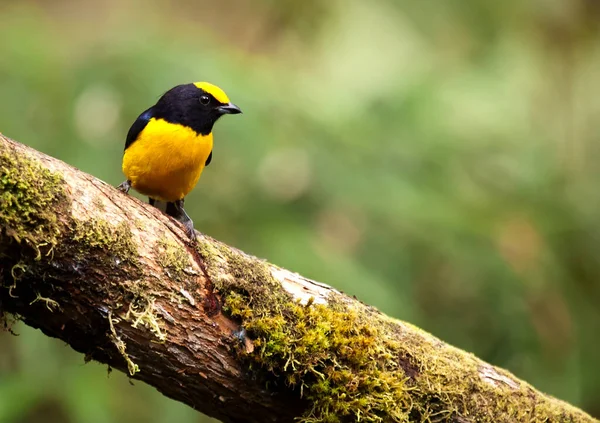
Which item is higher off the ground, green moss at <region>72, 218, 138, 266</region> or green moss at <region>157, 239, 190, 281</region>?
green moss at <region>157, 239, 190, 281</region>

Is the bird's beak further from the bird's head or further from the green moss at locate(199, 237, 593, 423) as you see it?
the green moss at locate(199, 237, 593, 423)

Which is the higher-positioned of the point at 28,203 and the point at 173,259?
the point at 173,259

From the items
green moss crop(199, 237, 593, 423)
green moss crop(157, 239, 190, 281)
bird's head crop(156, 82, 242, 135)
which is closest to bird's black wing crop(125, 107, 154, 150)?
bird's head crop(156, 82, 242, 135)

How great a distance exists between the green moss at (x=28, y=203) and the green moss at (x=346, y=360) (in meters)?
0.63

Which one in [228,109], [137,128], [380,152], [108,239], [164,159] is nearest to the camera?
[108,239]

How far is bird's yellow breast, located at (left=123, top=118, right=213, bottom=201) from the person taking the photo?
3.87 meters

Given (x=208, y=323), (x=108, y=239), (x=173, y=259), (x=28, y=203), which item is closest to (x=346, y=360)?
(x=208, y=323)

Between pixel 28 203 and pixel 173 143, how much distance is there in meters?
1.78

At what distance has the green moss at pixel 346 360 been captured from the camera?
2.66 metres

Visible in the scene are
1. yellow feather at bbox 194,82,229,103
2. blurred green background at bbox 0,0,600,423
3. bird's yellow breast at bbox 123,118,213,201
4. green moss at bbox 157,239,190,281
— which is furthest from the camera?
blurred green background at bbox 0,0,600,423

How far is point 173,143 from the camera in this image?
155 inches

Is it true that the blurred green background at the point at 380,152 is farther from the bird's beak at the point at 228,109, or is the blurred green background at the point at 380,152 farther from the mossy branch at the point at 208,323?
the mossy branch at the point at 208,323

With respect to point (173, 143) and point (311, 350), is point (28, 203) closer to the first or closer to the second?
point (311, 350)

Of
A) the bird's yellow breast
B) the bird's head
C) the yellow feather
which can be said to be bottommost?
the bird's yellow breast
